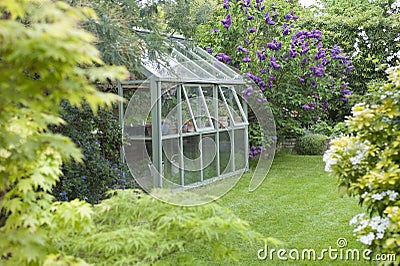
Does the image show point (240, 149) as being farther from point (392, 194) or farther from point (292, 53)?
point (392, 194)

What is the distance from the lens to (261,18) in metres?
10.2

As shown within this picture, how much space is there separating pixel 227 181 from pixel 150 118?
1.92 m

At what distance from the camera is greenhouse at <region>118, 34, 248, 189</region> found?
6.57 meters

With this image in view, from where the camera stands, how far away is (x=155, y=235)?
8.93ft

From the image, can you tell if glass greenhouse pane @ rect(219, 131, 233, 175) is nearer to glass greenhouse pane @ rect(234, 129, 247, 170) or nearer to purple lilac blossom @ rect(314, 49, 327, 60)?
glass greenhouse pane @ rect(234, 129, 247, 170)

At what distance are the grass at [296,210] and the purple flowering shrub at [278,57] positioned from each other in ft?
5.22

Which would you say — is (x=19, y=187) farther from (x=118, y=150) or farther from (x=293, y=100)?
(x=293, y=100)

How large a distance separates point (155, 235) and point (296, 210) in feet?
12.8

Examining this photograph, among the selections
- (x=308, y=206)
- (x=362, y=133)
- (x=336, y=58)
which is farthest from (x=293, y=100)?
(x=362, y=133)

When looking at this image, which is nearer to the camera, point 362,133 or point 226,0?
point 362,133

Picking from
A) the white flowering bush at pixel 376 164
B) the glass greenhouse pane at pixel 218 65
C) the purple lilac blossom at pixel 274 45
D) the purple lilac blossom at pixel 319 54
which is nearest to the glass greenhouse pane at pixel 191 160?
the glass greenhouse pane at pixel 218 65

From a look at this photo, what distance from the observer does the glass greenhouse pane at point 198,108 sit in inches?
284

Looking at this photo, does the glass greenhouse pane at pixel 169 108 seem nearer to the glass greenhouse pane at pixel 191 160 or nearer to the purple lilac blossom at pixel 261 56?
the glass greenhouse pane at pixel 191 160

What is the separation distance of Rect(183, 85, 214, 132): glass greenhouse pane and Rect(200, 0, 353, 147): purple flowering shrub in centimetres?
225
